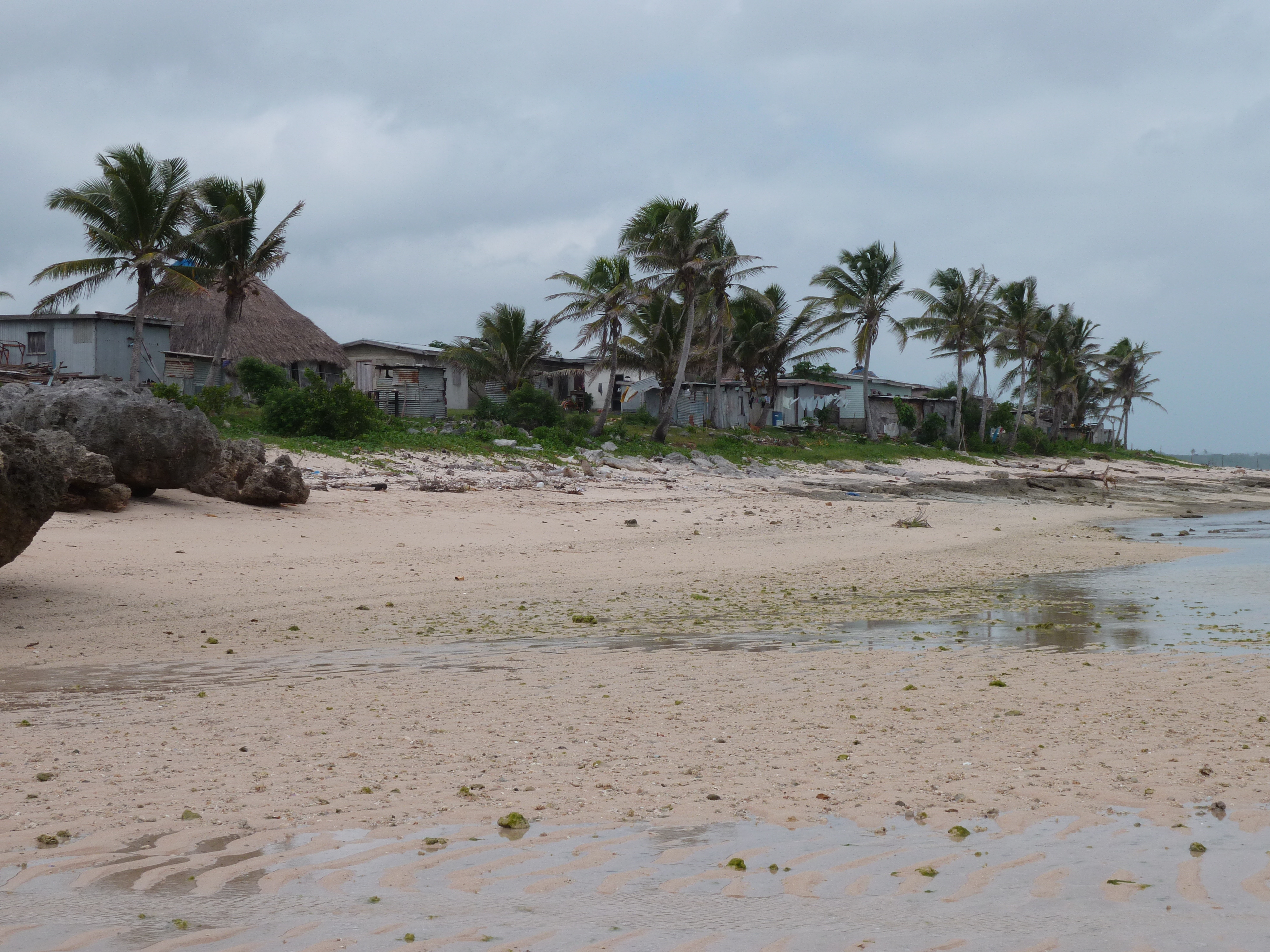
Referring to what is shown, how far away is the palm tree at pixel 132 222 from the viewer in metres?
30.7

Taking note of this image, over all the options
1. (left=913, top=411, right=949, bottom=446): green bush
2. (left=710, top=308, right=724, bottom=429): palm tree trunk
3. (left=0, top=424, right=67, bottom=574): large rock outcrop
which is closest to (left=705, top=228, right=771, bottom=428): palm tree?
(left=710, top=308, right=724, bottom=429): palm tree trunk

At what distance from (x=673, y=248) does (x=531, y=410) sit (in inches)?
301

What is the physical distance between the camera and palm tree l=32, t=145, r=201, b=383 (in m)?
30.7

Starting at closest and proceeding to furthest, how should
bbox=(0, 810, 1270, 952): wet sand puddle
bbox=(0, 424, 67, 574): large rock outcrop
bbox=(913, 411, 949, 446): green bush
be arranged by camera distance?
bbox=(0, 810, 1270, 952): wet sand puddle < bbox=(0, 424, 67, 574): large rock outcrop < bbox=(913, 411, 949, 446): green bush

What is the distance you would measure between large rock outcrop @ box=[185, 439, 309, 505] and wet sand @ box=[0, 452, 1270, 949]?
2.77 meters

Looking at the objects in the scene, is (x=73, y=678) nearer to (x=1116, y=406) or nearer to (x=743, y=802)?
(x=743, y=802)

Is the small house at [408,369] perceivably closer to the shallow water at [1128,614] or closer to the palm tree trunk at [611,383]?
the palm tree trunk at [611,383]

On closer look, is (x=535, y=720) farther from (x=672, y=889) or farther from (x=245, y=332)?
(x=245, y=332)

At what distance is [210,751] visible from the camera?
4770 mm

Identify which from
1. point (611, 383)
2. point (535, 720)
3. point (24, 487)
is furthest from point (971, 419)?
point (535, 720)

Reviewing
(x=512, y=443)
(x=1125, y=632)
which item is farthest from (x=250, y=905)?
(x=512, y=443)

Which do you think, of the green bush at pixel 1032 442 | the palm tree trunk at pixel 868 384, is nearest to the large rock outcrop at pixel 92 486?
the palm tree trunk at pixel 868 384

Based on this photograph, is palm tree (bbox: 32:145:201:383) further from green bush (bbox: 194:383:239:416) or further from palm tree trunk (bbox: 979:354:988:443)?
palm tree trunk (bbox: 979:354:988:443)

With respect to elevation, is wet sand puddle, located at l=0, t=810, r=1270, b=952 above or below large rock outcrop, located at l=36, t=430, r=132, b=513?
below
